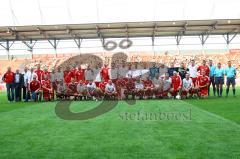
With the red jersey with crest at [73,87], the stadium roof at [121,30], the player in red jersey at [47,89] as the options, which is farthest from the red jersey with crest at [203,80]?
the stadium roof at [121,30]

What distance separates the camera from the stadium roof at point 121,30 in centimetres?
3103

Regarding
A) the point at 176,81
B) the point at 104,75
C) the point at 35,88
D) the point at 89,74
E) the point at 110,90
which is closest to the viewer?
the point at 176,81

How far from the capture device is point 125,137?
24.8ft

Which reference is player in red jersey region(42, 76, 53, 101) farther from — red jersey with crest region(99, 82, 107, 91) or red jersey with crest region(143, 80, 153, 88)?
red jersey with crest region(143, 80, 153, 88)

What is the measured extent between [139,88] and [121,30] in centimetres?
1431

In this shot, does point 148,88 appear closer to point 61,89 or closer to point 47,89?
point 61,89

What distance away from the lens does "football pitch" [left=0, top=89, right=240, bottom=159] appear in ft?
20.1

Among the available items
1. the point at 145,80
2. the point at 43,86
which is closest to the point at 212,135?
the point at 145,80

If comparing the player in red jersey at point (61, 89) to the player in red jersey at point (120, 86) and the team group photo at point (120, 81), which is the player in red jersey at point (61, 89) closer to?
the team group photo at point (120, 81)

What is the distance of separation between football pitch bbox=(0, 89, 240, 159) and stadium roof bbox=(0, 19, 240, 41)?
20.8 meters

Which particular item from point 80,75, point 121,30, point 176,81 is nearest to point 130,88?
point 176,81

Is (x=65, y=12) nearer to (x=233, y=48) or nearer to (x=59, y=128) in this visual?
(x=233, y=48)

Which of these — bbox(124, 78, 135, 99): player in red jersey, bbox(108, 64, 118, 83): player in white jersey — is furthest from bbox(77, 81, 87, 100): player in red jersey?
→ bbox(124, 78, 135, 99): player in red jersey

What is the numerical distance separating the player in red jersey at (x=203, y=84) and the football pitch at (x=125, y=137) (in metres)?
7.75
